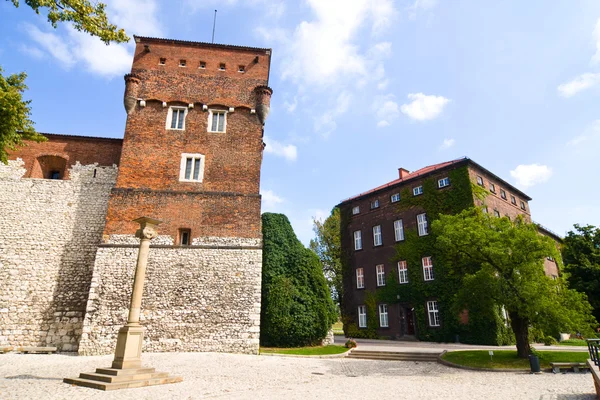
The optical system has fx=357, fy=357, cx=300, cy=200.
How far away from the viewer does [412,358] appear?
634 inches

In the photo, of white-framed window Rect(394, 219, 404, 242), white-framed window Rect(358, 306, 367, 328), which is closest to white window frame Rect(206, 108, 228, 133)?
white-framed window Rect(394, 219, 404, 242)

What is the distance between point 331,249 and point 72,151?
82.1 feet

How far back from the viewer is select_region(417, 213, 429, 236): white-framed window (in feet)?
88.1

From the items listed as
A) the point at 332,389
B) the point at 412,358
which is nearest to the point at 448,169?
the point at 412,358

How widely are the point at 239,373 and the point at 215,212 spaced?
827 cm

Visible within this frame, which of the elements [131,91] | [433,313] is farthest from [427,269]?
[131,91]

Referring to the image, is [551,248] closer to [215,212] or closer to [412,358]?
[412,358]

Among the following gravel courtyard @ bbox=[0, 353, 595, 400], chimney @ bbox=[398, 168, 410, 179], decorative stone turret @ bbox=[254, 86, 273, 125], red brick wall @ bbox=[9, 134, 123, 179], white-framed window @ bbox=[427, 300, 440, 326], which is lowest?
gravel courtyard @ bbox=[0, 353, 595, 400]

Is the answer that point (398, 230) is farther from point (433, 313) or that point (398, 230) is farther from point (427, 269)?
point (433, 313)

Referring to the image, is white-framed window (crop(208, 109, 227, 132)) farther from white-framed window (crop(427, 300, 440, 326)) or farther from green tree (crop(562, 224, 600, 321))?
green tree (crop(562, 224, 600, 321))

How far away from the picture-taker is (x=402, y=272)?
2745 cm

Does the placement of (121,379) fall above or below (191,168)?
below

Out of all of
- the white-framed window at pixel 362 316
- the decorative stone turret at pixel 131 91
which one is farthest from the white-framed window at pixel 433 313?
the decorative stone turret at pixel 131 91

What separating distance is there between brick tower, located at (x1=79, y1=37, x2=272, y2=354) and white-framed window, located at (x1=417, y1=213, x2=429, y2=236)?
14779 millimetres
